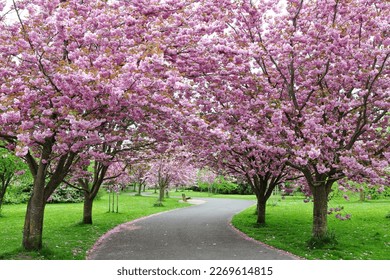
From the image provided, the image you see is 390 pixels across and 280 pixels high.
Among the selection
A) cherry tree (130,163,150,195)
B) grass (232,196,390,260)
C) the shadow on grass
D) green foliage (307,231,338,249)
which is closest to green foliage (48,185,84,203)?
cherry tree (130,163,150,195)

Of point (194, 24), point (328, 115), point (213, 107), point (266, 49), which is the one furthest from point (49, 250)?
point (328, 115)

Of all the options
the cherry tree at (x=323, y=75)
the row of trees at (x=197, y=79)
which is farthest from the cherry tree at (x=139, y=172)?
the cherry tree at (x=323, y=75)

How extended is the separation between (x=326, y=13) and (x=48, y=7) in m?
9.27

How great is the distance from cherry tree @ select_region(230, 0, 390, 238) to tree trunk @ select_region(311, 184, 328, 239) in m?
0.04

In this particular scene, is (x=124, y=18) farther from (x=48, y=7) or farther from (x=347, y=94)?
(x=347, y=94)

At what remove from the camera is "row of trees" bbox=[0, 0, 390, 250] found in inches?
371

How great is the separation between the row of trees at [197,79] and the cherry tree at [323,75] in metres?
0.05

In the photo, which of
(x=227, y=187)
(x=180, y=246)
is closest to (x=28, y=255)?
(x=180, y=246)

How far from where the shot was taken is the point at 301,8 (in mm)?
12336

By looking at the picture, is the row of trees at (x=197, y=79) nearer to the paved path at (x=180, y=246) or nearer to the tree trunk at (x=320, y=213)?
the tree trunk at (x=320, y=213)

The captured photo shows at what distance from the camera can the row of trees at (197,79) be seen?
9436mm

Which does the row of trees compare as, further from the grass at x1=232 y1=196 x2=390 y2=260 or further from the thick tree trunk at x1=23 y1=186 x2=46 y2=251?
the grass at x1=232 y1=196 x2=390 y2=260

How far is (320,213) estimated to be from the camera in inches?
532

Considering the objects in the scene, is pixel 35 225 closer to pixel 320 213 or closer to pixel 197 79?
pixel 197 79
